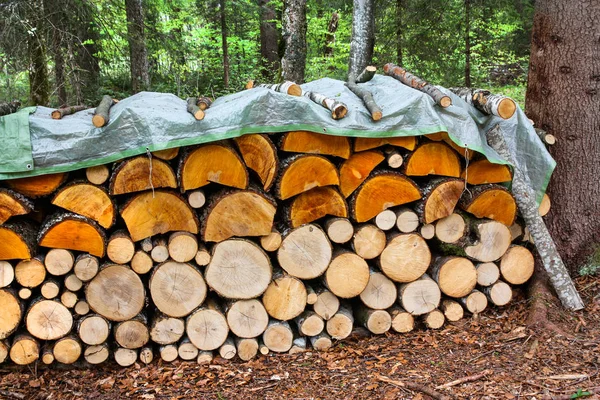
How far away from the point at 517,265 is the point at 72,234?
11.0 feet

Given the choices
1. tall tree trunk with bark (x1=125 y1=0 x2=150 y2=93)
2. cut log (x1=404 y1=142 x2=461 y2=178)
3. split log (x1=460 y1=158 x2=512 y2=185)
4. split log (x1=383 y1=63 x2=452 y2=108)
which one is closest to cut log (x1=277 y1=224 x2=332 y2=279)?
cut log (x1=404 y1=142 x2=461 y2=178)

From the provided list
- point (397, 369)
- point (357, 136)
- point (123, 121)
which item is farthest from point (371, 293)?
point (123, 121)

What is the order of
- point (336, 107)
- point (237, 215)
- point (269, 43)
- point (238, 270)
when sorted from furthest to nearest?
point (269, 43)
point (238, 270)
point (237, 215)
point (336, 107)

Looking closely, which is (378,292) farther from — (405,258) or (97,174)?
(97,174)

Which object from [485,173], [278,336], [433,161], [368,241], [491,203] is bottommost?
[278,336]

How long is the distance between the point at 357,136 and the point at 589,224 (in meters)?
2.15

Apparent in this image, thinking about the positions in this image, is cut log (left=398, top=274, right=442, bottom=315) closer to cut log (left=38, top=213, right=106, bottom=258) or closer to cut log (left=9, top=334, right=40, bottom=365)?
cut log (left=38, top=213, right=106, bottom=258)

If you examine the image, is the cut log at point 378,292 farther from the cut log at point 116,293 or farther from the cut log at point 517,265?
the cut log at point 116,293

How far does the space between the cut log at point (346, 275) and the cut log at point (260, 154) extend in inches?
31.7

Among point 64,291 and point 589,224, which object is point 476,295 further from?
point 64,291

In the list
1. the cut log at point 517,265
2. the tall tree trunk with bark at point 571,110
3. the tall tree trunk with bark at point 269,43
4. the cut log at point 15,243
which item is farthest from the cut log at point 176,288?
the tall tree trunk with bark at point 269,43

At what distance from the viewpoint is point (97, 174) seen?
3355mm

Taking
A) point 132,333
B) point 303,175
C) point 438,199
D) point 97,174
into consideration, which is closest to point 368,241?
point 438,199

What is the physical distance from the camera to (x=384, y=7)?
9.71 m
